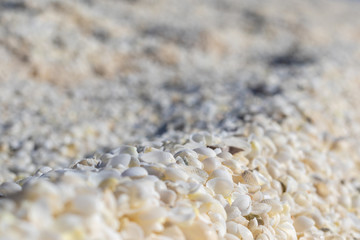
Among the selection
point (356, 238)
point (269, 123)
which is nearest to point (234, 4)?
point (269, 123)

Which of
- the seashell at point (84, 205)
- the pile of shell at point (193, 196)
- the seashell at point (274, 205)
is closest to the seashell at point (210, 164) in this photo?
the pile of shell at point (193, 196)

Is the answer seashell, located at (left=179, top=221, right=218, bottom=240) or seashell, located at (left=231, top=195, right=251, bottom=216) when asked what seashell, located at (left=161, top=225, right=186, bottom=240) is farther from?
seashell, located at (left=231, top=195, right=251, bottom=216)

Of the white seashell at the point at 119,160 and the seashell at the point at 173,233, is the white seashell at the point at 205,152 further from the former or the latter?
the seashell at the point at 173,233

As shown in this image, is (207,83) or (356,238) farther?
(207,83)

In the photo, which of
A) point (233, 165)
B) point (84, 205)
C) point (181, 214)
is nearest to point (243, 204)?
point (233, 165)

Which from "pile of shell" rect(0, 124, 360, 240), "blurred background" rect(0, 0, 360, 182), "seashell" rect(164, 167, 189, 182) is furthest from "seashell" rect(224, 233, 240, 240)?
"blurred background" rect(0, 0, 360, 182)

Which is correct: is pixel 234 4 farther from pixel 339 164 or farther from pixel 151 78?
pixel 339 164

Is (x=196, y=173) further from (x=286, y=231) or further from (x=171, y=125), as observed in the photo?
(x=171, y=125)
